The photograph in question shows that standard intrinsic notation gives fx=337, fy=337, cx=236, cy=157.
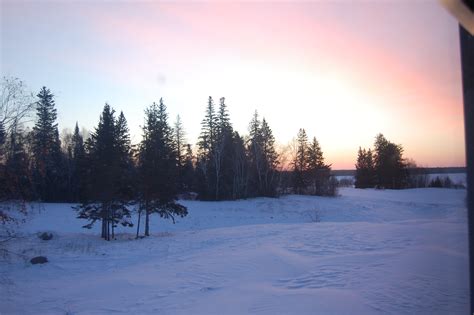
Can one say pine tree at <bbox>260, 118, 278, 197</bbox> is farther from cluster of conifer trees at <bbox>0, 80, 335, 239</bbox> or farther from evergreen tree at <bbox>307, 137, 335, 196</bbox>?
evergreen tree at <bbox>307, 137, 335, 196</bbox>

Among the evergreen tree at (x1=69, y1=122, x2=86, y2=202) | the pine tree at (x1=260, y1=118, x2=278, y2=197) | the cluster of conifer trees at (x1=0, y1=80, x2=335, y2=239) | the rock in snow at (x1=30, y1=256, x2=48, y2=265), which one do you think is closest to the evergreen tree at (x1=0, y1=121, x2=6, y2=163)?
the cluster of conifer trees at (x1=0, y1=80, x2=335, y2=239)

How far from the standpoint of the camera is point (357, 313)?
663 cm

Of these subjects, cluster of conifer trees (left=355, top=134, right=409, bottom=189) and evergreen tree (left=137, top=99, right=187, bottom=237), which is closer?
evergreen tree (left=137, top=99, right=187, bottom=237)

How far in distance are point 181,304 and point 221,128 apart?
45.7m

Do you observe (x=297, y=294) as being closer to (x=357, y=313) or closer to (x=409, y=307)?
(x=357, y=313)

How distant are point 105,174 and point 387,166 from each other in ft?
166

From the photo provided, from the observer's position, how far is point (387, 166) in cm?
6141

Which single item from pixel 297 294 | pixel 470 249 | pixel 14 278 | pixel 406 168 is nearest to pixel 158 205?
pixel 14 278

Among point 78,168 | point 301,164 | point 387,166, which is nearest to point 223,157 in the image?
point 301,164

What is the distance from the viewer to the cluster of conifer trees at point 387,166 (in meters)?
59.6

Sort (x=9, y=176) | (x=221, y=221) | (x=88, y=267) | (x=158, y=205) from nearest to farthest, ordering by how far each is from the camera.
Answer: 1. (x=9, y=176)
2. (x=88, y=267)
3. (x=158, y=205)
4. (x=221, y=221)

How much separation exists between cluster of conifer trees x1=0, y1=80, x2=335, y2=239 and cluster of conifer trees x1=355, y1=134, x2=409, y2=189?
430 inches

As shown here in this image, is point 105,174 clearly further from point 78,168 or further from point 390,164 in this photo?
point 390,164

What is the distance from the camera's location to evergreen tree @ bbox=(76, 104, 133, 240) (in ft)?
94.1
